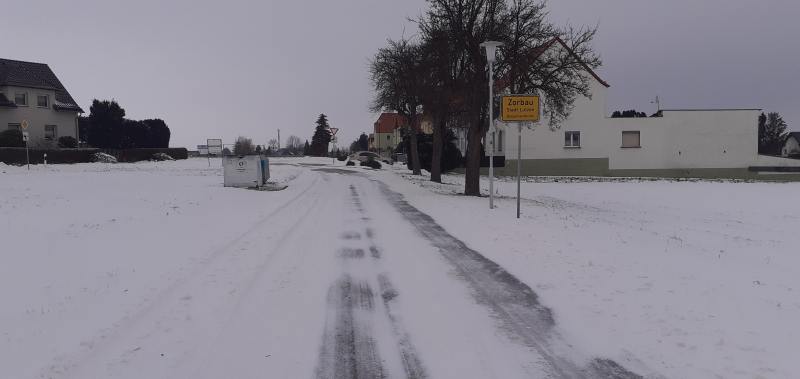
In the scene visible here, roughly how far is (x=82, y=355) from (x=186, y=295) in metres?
1.80

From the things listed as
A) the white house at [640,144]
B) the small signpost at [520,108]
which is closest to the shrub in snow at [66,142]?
the white house at [640,144]

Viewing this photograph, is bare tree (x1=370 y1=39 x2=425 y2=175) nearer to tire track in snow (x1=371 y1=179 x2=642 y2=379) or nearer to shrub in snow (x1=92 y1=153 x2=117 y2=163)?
tire track in snow (x1=371 y1=179 x2=642 y2=379)

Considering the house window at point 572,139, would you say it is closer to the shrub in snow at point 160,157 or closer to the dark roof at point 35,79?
the shrub in snow at point 160,157

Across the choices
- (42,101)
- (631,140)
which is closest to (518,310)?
(631,140)

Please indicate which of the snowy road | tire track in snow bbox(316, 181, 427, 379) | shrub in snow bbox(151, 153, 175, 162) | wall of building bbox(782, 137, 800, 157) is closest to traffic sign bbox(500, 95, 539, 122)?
the snowy road

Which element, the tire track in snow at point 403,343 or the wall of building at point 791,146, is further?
the wall of building at point 791,146

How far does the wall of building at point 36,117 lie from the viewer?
4478 cm

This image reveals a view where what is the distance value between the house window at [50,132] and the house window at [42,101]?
72.7 inches

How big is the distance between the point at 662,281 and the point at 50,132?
5372 cm

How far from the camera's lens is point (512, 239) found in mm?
10211

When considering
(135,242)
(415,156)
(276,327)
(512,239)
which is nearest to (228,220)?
(135,242)

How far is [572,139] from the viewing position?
38.0m

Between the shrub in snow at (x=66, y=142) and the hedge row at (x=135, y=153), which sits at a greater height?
the shrub in snow at (x=66, y=142)

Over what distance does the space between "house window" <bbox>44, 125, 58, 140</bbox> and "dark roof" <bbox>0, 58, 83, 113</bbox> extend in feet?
5.78
